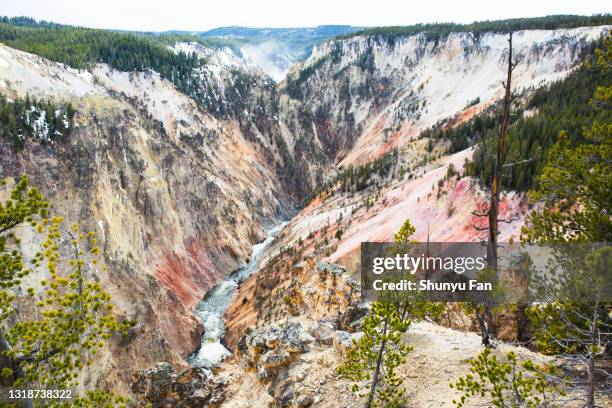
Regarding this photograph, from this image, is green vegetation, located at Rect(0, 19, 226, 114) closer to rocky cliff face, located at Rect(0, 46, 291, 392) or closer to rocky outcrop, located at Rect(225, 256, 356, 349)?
rocky cliff face, located at Rect(0, 46, 291, 392)

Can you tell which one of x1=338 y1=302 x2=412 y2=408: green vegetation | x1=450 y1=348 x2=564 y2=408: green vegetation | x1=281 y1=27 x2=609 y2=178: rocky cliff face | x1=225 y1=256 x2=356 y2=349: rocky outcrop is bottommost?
x1=450 y1=348 x2=564 y2=408: green vegetation

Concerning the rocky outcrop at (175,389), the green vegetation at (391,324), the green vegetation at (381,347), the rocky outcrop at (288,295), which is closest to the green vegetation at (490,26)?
the rocky outcrop at (288,295)

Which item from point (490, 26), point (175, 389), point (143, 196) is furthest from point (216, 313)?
point (490, 26)

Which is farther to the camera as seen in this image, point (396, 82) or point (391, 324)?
point (396, 82)

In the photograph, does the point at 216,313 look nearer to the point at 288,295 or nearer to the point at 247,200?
the point at 288,295

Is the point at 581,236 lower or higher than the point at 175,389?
higher

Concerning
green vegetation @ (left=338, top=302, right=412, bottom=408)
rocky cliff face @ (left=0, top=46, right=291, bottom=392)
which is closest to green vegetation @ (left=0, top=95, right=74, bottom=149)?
rocky cliff face @ (left=0, top=46, right=291, bottom=392)
